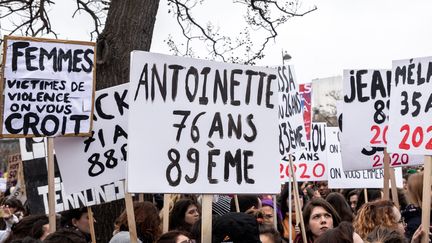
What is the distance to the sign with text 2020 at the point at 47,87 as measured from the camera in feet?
17.1

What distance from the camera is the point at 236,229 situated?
12.4 ft

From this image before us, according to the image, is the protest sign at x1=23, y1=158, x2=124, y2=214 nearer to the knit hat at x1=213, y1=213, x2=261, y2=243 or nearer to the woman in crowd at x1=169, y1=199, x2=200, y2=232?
the woman in crowd at x1=169, y1=199, x2=200, y2=232

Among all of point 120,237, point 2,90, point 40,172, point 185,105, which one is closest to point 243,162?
point 185,105

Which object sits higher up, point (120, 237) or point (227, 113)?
point (227, 113)

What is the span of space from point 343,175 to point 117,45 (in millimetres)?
3366

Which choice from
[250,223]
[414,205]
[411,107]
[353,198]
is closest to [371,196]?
[353,198]

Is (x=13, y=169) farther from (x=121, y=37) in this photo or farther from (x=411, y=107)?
(x=411, y=107)

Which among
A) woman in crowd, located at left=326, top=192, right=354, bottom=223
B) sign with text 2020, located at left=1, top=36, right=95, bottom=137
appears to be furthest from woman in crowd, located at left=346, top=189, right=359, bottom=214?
sign with text 2020, located at left=1, top=36, right=95, bottom=137

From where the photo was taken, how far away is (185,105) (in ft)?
12.9

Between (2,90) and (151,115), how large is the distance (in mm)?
1871

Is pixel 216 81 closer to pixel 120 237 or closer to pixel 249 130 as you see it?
pixel 249 130

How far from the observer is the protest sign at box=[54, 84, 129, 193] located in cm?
527

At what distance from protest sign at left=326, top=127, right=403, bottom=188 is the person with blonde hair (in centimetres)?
244

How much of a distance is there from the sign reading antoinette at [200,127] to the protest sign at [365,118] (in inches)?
87.8
